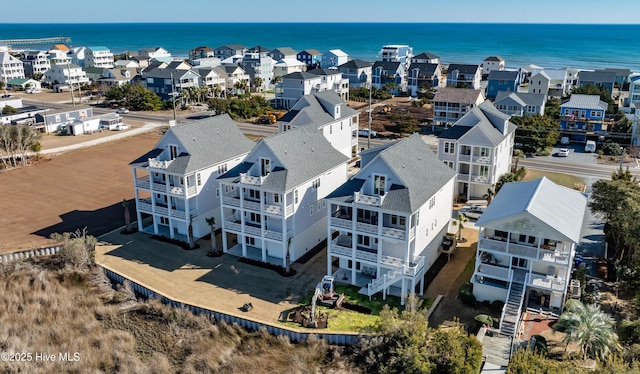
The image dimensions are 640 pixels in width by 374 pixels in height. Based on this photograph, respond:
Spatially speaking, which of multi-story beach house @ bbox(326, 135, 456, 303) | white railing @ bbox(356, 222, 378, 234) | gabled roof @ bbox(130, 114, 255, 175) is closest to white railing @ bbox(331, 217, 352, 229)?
multi-story beach house @ bbox(326, 135, 456, 303)

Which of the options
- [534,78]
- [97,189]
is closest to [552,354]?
[97,189]

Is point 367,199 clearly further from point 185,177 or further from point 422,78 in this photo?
point 422,78

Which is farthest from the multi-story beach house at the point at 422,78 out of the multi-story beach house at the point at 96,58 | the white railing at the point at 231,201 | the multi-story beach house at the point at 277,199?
the multi-story beach house at the point at 96,58

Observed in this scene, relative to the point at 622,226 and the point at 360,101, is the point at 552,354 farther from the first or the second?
the point at 360,101

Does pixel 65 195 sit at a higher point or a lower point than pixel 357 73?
lower

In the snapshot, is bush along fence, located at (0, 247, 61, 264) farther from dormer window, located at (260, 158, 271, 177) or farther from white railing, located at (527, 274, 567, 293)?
white railing, located at (527, 274, 567, 293)

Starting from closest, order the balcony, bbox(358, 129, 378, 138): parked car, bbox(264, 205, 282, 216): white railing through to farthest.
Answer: bbox(264, 205, 282, 216): white railing, the balcony, bbox(358, 129, 378, 138): parked car

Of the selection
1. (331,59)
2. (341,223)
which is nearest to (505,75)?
(331,59)
